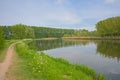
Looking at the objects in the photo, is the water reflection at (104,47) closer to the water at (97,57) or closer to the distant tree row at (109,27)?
the water at (97,57)

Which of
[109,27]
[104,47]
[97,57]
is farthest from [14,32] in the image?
[97,57]

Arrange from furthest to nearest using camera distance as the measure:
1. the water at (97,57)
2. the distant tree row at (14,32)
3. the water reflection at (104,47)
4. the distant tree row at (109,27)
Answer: the distant tree row at (14,32), the distant tree row at (109,27), the water reflection at (104,47), the water at (97,57)

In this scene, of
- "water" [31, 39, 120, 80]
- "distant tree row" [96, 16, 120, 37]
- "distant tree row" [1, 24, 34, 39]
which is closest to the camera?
"water" [31, 39, 120, 80]

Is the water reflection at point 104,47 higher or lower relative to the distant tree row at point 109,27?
lower

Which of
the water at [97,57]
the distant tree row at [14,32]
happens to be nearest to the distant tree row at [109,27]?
the distant tree row at [14,32]

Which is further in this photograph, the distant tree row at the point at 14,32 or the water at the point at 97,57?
the distant tree row at the point at 14,32

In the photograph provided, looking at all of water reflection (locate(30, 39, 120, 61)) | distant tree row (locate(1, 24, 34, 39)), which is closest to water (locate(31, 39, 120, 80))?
water reflection (locate(30, 39, 120, 61))

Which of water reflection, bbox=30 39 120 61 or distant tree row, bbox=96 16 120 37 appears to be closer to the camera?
water reflection, bbox=30 39 120 61

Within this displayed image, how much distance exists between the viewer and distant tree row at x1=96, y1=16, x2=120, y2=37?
10738 cm

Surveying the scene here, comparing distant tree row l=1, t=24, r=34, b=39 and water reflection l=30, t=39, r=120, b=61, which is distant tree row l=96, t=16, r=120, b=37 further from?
distant tree row l=1, t=24, r=34, b=39

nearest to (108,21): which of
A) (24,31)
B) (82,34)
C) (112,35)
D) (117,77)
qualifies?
(112,35)

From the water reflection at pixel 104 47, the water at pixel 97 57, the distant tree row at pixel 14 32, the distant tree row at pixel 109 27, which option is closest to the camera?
the water at pixel 97 57

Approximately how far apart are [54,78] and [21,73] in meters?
3.43

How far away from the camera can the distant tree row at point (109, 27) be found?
10738cm
